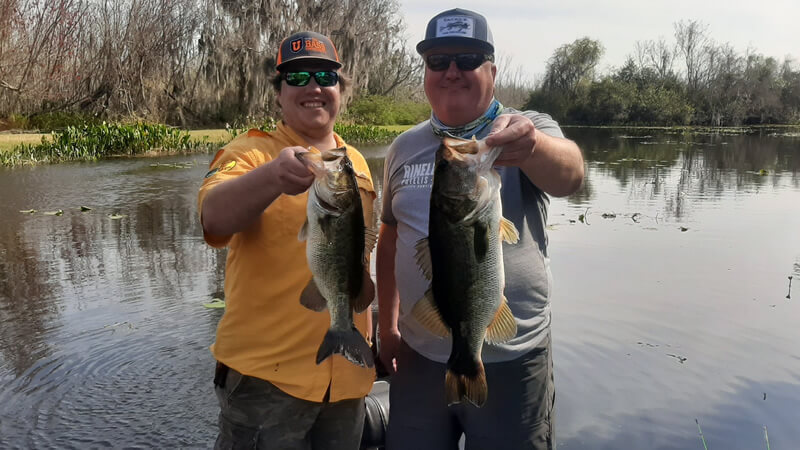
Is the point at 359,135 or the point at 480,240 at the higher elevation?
the point at 359,135

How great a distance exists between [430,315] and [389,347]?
76cm

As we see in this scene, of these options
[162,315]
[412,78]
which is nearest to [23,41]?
[162,315]

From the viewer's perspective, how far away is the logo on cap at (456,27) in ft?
9.33

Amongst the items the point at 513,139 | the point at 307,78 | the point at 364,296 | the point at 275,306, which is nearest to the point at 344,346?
the point at 364,296

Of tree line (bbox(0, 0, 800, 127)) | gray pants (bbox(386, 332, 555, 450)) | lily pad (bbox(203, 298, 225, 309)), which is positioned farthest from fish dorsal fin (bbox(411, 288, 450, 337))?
tree line (bbox(0, 0, 800, 127))

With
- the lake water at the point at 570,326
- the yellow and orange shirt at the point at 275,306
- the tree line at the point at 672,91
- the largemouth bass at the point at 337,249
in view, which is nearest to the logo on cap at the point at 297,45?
the yellow and orange shirt at the point at 275,306

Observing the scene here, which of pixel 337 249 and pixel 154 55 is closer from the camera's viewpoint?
pixel 337 249

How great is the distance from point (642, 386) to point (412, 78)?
63777mm

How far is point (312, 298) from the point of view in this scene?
103 inches

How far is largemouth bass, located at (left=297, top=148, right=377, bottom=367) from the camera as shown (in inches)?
89.9

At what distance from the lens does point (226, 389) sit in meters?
2.96

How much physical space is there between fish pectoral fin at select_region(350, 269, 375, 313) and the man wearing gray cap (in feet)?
1.25

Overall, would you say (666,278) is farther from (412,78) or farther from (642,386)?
(412,78)

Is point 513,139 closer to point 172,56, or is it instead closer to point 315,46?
point 315,46
